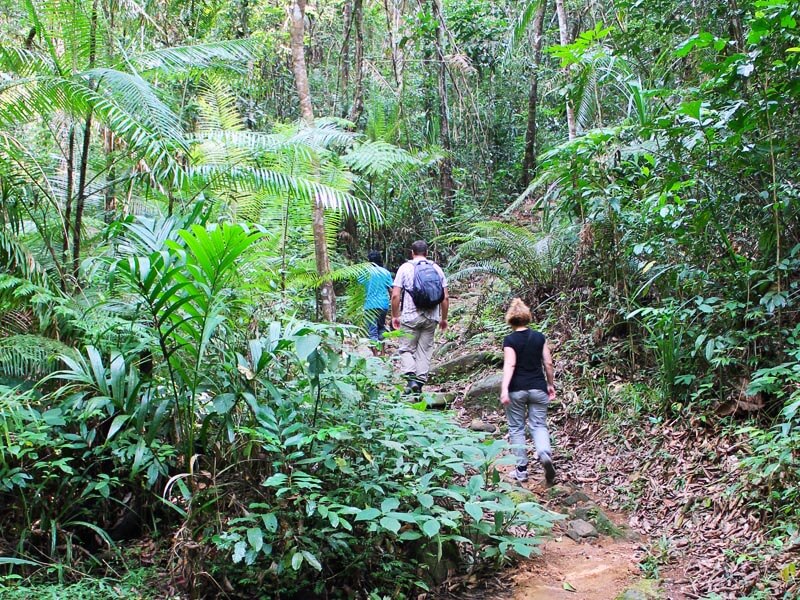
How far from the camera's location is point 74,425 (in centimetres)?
420

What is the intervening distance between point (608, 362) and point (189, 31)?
7.40 metres

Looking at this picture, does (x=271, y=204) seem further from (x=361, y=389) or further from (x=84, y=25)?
(x=361, y=389)

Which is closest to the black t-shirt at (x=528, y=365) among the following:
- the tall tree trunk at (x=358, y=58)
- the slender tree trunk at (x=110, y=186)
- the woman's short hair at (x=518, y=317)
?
the woman's short hair at (x=518, y=317)

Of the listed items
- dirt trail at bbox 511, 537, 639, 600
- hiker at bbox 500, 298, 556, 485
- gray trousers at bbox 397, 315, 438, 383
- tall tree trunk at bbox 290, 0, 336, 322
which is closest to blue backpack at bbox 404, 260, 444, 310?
gray trousers at bbox 397, 315, 438, 383

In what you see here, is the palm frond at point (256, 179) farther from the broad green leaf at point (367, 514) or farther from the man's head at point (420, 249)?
the broad green leaf at point (367, 514)

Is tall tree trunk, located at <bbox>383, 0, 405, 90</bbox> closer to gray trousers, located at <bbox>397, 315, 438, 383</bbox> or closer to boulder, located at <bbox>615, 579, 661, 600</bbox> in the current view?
gray trousers, located at <bbox>397, 315, 438, 383</bbox>

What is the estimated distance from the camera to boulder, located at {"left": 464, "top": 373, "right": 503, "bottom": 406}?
7352 millimetres

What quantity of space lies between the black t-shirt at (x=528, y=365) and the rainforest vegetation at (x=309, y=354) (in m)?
0.70

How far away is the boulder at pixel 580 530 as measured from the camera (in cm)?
468

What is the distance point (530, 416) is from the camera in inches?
217

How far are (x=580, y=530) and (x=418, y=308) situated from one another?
3135 mm

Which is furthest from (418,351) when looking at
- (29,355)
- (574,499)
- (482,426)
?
(29,355)

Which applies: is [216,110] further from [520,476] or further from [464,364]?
[520,476]

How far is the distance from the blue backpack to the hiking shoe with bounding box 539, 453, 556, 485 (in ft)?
7.66
